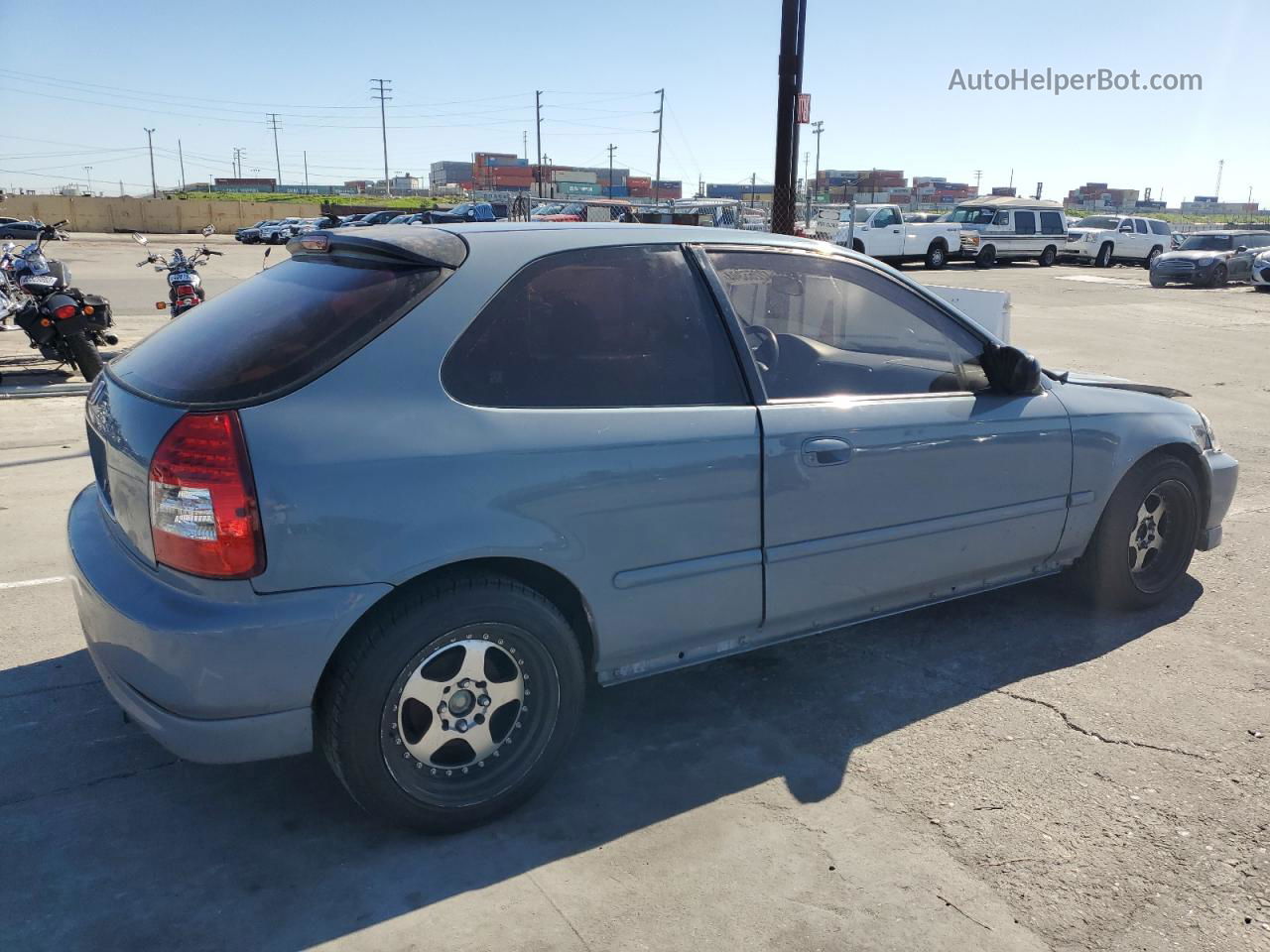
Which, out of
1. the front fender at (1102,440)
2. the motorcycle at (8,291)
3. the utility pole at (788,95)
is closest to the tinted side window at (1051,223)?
the utility pole at (788,95)

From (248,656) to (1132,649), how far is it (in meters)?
3.45

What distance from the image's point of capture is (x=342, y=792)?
9.92ft

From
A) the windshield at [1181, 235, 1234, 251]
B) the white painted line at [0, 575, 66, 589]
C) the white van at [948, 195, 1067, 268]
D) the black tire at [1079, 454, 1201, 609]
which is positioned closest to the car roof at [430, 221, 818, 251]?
the black tire at [1079, 454, 1201, 609]

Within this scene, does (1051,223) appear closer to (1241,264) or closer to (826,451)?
(1241,264)

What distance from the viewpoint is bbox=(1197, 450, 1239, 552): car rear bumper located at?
14.7 ft

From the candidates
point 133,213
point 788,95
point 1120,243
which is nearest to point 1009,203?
point 1120,243

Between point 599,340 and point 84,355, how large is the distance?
7936 millimetres

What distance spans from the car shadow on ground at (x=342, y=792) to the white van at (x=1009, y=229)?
29.8m

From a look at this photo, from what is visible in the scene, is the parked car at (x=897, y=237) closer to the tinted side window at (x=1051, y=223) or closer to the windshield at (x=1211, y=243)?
the tinted side window at (x=1051, y=223)

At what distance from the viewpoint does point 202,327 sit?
9.95 ft

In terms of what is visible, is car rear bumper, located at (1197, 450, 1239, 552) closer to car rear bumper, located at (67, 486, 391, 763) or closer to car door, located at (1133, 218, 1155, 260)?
car rear bumper, located at (67, 486, 391, 763)

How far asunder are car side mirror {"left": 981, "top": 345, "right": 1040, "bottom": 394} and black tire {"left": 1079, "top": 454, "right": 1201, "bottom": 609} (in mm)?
784

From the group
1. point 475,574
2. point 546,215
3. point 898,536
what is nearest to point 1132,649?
point 898,536

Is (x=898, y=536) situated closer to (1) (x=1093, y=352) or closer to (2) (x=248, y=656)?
(2) (x=248, y=656)
